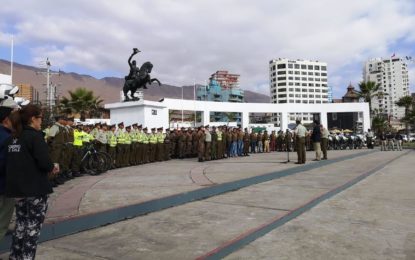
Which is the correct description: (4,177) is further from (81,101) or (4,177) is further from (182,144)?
(81,101)

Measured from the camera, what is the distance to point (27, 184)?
150 inches

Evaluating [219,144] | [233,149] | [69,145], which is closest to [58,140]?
[69,145]

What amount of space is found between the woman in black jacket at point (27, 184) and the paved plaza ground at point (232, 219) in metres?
0.56

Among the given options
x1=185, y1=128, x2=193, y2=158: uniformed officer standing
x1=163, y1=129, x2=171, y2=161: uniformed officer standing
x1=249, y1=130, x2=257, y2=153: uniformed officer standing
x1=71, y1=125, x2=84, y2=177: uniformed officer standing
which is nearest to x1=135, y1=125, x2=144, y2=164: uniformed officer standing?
x1=163, y1=129, x2=171, y2=161: uniformed officer standing

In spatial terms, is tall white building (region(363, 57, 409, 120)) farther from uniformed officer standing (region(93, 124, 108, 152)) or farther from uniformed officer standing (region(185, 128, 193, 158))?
uniformed officer standing (region(93, 124, 108, 152))

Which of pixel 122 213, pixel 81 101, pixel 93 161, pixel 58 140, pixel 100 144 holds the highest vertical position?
pixel 81 101

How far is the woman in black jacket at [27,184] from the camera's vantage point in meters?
3.82

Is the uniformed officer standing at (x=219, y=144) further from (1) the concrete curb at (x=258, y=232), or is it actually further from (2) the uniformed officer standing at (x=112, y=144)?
(1) the concrete curb at (x=258, y=232)

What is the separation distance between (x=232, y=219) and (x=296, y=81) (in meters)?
168

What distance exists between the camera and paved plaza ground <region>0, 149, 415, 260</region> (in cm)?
464

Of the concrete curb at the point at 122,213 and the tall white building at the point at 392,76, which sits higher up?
the tall white building at the point at 392,76

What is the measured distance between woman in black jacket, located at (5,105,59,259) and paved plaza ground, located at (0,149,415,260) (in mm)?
560

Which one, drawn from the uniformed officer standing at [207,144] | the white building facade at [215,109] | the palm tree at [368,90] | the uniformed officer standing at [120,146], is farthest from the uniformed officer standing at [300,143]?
the palm tree at [368,90]

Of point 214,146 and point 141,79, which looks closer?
point 214,146
